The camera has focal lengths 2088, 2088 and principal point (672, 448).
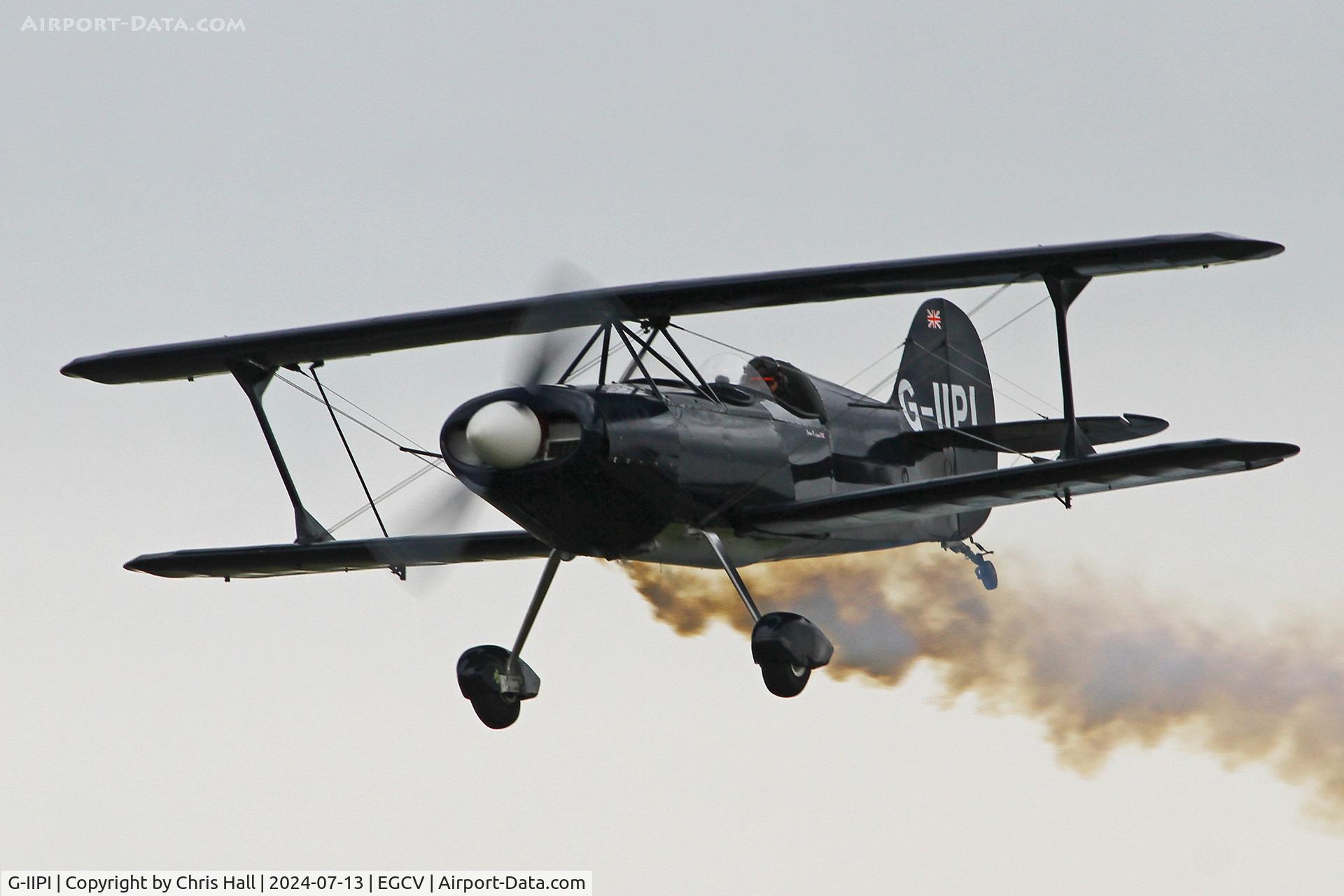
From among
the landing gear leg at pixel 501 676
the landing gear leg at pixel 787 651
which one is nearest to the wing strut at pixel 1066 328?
the landing gear leg at pixel 787 651

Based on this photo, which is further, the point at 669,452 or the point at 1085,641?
the point at 1085,641

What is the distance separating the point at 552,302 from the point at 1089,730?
803 cm

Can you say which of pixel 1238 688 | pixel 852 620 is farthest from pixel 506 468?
pixel 1238 688

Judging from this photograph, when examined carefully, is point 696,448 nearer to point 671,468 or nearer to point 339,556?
point 671,468

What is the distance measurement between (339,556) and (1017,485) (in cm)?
630

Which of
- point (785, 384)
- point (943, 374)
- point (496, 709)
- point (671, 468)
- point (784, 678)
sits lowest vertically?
point (784, 678)

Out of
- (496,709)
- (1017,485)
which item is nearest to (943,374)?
(1017,485)

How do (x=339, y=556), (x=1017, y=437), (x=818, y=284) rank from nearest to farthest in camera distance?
(x=818, y=284) → (x=339, y=556) → (x=1017, y=437)

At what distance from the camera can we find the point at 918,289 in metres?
16.0

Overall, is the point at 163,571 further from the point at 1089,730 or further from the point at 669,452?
the point at 1089,730

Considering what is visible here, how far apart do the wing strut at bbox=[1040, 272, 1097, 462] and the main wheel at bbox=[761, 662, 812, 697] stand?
266cm

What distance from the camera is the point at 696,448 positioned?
53.4 feet

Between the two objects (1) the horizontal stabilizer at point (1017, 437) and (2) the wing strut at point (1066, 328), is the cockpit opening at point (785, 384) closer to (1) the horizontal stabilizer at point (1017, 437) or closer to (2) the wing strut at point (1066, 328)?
(1) the horizontal stabilizer at point (1017, 437)

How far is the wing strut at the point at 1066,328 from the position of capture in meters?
15.7
